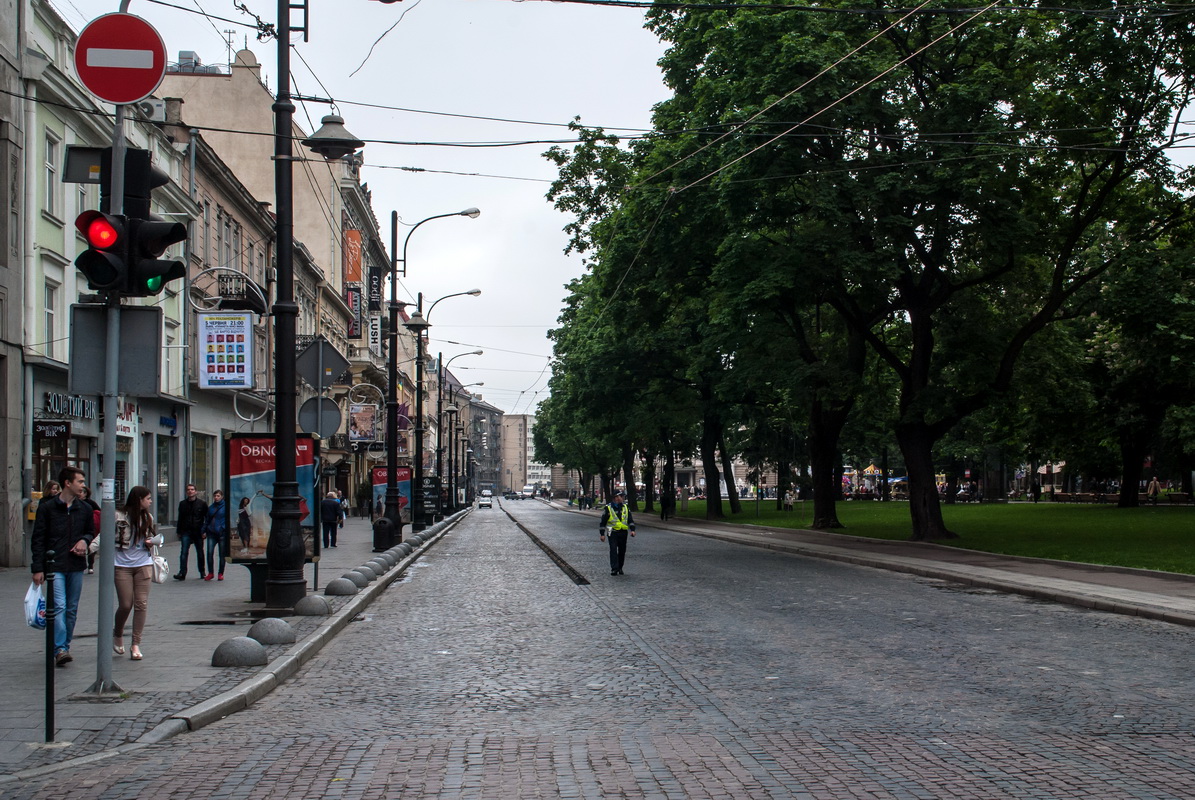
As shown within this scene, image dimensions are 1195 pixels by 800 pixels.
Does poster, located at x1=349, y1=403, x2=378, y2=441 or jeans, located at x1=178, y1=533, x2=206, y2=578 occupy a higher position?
poster, located at x1=349, y1=403, x2=378, y2=441

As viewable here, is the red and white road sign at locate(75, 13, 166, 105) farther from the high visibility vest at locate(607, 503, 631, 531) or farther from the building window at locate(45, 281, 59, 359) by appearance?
the building window at locate(45, 281, 59, 359)

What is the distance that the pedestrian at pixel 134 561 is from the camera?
35.6ft

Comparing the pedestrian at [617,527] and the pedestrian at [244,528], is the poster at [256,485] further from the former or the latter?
the pedestrian at [617,527]

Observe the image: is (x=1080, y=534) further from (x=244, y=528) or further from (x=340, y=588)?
(x=244, y=528)

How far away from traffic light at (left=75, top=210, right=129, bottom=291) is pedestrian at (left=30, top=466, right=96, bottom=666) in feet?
7.23

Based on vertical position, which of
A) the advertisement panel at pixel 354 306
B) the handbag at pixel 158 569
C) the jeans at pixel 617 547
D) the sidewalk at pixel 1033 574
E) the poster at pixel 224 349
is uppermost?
the advertisement panel at pixel 354 306

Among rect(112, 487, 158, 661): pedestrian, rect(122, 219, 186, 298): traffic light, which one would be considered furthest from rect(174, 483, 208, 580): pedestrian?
rect(122, 219, 186, 298): traffic light

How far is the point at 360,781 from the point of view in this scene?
6.64 meters

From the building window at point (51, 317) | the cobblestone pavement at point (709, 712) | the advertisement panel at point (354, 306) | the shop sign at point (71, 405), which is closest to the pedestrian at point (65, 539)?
the cobblestone pavement at point (709, 712)

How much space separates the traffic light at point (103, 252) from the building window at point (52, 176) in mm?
19028

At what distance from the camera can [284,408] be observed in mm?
14109

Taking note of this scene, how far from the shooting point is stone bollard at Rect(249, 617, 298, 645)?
38.1 ft

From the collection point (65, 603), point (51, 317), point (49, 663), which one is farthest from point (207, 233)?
point (49, 663)

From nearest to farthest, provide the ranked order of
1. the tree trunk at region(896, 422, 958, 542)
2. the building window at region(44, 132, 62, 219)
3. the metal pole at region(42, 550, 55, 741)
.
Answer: the metal pole at region(42, 550, 55, 741) < the building window at region(44, 132, 62, 219) < the tree trunk at region(896, 422, 958, 542)
